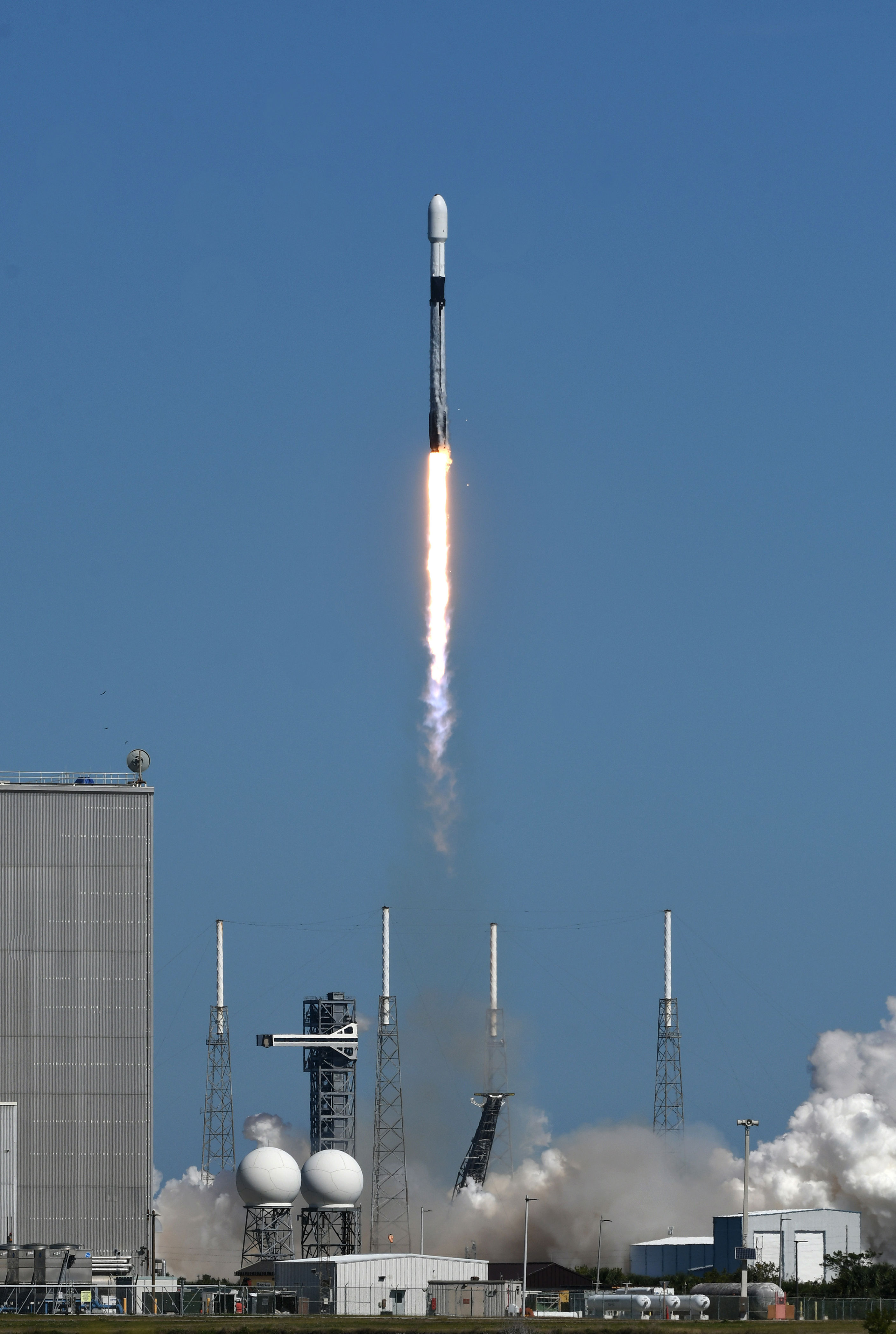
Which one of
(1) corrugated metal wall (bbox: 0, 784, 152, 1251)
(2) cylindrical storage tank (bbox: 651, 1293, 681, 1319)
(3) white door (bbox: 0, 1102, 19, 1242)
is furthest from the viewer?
(1) corrugated metal wall (bbox: 0, 784, 152, 1251)

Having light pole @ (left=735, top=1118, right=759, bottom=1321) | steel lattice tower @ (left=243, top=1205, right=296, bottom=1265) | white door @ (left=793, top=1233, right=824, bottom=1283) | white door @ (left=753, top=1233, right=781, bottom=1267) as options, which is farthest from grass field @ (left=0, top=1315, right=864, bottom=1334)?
white door @ (left=793, top=1233, right=824, bottom=1283)

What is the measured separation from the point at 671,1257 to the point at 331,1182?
21912 millimetres

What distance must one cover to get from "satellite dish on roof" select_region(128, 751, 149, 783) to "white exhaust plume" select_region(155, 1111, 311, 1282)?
3351 cm

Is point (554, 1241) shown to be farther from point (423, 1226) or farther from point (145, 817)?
point (145, 817)

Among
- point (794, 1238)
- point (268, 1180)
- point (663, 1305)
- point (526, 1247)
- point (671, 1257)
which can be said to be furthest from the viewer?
point (671, 1257)

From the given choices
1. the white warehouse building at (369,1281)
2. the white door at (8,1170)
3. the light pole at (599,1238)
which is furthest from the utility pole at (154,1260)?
the light pole at (599,1238)

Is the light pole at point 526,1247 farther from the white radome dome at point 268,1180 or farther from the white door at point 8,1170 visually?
the white door at point 8,1170

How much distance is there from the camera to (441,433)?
9881 centimetres

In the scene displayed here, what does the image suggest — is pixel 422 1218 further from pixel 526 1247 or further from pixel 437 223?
pixel 437 223

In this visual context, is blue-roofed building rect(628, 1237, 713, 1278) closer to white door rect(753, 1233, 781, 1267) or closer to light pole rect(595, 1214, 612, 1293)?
light pole rect(595, 1214, 612, 1293)

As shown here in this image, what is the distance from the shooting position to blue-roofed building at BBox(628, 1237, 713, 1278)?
11906cm

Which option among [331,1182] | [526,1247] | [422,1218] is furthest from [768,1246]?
[526,1247]

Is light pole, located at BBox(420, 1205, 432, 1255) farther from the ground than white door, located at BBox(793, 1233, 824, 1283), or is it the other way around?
light pole, located at BBox(420, 1205, 432, 1255)

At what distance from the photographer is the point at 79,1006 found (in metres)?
97.9
